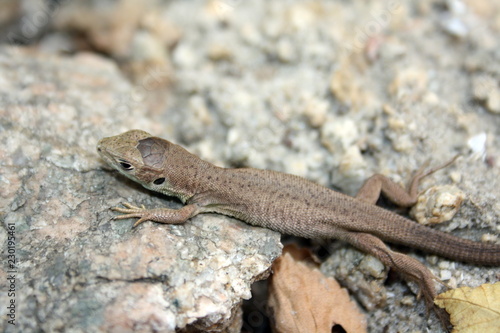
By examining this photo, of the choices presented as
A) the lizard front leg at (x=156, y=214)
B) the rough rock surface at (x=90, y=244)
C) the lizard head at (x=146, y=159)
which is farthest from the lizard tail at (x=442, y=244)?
the lizard head at (x=146, y=159)

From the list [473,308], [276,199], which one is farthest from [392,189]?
[473,308]

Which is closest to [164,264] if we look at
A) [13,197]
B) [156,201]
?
[156,201]

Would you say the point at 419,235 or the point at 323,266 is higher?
the point at 419,235

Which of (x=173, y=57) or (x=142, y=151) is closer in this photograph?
(x=142, y=151)

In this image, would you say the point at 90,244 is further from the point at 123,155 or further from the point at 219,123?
the point at 219,123

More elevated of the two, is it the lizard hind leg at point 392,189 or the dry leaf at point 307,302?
the lizard hind leg at point 392,189

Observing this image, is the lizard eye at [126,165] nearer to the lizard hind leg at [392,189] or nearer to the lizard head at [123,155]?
the lizard head at [123,155]

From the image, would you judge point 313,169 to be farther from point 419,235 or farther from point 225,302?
point 225,302
